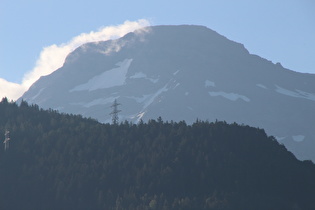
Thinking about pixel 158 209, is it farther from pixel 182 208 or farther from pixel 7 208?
pixel 7 208

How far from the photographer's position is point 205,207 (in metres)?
200

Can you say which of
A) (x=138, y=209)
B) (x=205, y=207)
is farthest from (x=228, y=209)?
(x=138, y=209)

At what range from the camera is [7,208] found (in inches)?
7854

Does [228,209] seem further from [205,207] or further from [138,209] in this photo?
[138,209]

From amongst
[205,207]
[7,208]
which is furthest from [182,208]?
[7,208]

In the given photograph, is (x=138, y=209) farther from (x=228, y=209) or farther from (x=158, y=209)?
(x=228, y=209)

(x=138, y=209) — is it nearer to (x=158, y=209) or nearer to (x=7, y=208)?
(x=158, y=209)

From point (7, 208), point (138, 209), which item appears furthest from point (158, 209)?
point (7, 208)

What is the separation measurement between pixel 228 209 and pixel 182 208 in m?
8.59

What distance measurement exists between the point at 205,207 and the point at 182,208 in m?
4.32

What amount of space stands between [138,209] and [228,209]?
16.8 metres

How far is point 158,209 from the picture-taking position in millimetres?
199875

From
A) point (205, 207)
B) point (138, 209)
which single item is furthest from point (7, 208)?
point (205, 207)

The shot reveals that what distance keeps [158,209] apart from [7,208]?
92.8 feet
